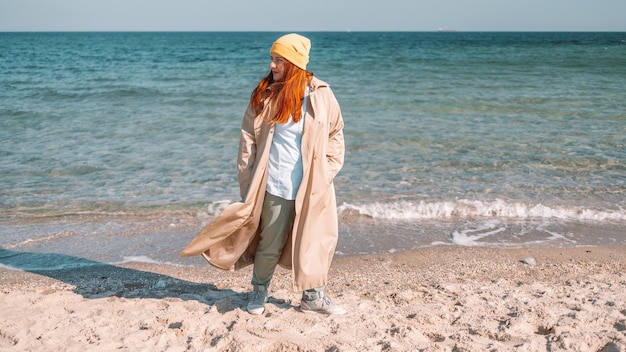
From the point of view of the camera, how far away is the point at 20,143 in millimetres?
10164

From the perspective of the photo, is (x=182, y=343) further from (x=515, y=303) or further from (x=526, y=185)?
(x=526, y=185)

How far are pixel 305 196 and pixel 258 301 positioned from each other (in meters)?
0.82

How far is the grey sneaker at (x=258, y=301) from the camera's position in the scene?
3.88 metres

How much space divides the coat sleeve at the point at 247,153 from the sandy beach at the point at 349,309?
2.86ft

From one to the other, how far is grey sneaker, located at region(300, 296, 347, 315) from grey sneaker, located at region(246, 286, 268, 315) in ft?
0.88

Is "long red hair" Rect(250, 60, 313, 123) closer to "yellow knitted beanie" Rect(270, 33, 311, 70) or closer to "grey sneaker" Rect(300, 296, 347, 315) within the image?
"yellow knitted beanie" Rect(270, 33, 311, 70)

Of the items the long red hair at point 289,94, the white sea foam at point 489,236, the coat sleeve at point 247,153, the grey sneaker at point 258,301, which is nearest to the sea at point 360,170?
the white sea foam at point 489,236


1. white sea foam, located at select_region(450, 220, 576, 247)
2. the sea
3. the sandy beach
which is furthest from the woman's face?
white sea foam, located at select_region(450, 220, 576, 247)

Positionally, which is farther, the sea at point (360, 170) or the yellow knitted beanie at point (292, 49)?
the sea at point (360, 170)

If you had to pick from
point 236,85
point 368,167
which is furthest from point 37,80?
point 368,167

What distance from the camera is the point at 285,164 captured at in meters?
3.62

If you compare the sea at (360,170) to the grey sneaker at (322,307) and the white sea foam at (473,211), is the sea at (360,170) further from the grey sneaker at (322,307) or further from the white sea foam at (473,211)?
the grey sneaker at (322,307)

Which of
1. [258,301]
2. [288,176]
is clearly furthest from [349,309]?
[288,176]

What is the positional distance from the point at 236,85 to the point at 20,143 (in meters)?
9.17
